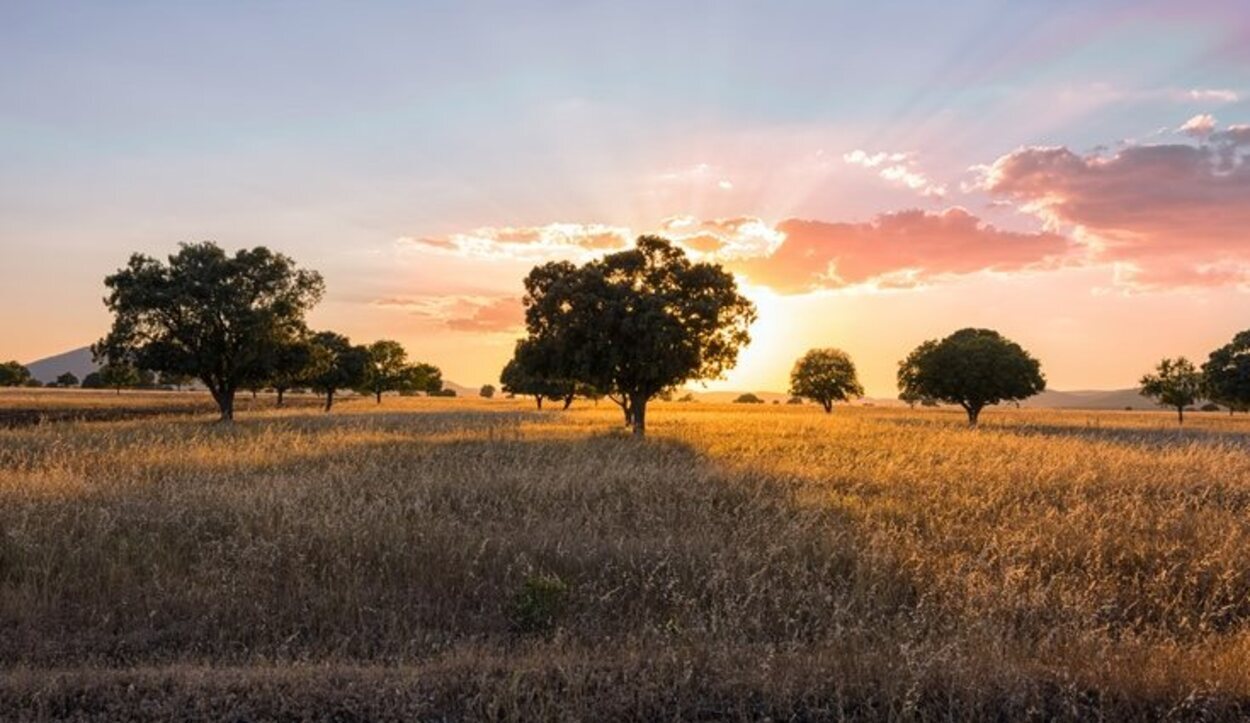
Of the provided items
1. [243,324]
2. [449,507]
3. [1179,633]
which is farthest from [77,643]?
[243,324]

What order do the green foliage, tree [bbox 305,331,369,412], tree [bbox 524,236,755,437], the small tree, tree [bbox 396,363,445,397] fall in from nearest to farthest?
the green foliage, tree [bbox 524,236,755,437], tree [bbox 305,331,369,412], tree [bbox 396,363,445,397], the small tree

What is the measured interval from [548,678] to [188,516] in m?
7.08

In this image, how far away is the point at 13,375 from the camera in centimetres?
15062

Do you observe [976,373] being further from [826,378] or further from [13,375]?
[13,375]

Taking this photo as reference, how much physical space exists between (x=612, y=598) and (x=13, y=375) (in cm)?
18135

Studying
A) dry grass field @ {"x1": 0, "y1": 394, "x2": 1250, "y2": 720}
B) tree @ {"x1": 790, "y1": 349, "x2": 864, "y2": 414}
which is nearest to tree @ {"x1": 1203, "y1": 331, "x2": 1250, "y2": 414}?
tree @ {"x1": 790, "y1": 349, "x2": 864, "y2": 414}

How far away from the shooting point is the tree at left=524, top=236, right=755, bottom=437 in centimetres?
3575

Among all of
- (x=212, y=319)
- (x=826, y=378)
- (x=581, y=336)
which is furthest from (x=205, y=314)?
(x=826, y=378)

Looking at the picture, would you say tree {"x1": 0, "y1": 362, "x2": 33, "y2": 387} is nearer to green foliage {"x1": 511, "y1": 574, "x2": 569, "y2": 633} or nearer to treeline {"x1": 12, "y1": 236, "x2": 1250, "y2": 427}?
treeline {"x1": 12, "y1": 236, "x2": 1250, "y2": 427}

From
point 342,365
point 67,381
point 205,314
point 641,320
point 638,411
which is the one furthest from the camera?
point 67,381

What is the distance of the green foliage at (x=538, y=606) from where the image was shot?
24.9 feet

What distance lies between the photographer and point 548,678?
6.02m

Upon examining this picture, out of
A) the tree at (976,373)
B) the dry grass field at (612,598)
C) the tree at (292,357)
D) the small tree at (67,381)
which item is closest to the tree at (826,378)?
the tree at (976,373)

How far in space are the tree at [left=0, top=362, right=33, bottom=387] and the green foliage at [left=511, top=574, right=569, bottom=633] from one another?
178 m
